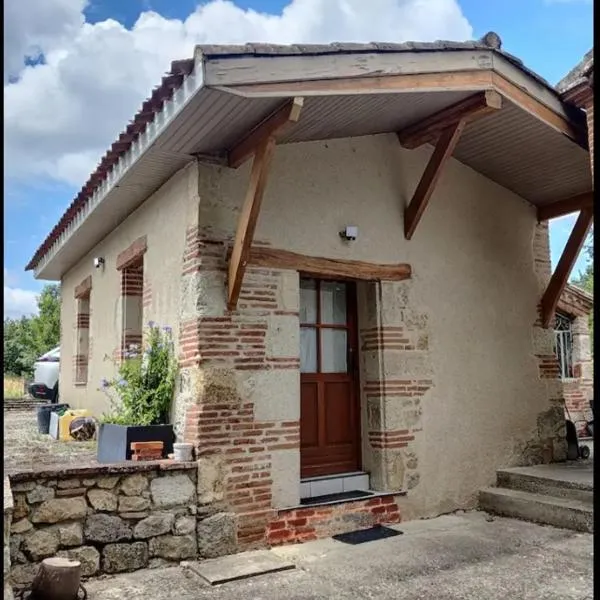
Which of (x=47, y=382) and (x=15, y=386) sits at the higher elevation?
(x=47, y=382)

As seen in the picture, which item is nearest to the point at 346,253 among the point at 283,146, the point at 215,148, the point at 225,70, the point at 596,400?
the point at 283,146

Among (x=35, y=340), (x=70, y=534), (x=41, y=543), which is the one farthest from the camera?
(x=35, y=340)

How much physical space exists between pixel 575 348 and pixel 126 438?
9163 millimetres

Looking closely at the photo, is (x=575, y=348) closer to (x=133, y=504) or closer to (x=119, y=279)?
(x=119, y=279)

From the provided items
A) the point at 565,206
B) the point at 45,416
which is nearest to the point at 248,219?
the point at 565,206

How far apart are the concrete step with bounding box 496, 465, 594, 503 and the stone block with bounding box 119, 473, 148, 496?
13.6 feet

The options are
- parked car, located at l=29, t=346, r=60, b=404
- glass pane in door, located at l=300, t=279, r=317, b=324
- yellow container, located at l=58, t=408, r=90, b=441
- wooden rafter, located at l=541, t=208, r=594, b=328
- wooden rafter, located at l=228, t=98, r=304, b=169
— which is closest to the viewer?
wooden rafter, located at l=228, t=98, r=304, b=169

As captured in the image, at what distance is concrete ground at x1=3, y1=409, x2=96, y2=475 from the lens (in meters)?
5.09

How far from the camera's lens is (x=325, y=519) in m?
5.68

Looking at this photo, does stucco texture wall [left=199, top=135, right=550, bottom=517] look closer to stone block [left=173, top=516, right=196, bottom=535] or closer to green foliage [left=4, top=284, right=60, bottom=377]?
stone block [left=173, top=516, right=196, bottom=535]

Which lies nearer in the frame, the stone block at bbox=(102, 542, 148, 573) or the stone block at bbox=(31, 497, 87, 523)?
the stone block at bbox=(31, 497, 87, 523)

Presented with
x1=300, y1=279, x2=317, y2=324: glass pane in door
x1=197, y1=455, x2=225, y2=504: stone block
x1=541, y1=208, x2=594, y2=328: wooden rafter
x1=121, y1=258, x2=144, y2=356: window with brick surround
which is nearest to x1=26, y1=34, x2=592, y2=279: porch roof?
x1=541, y1=208, x2=594, y2=328: wooden rafter

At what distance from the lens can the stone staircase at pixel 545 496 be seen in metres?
5.98

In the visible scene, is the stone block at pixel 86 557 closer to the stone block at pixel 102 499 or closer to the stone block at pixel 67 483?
the stone block at pixel 102 499
